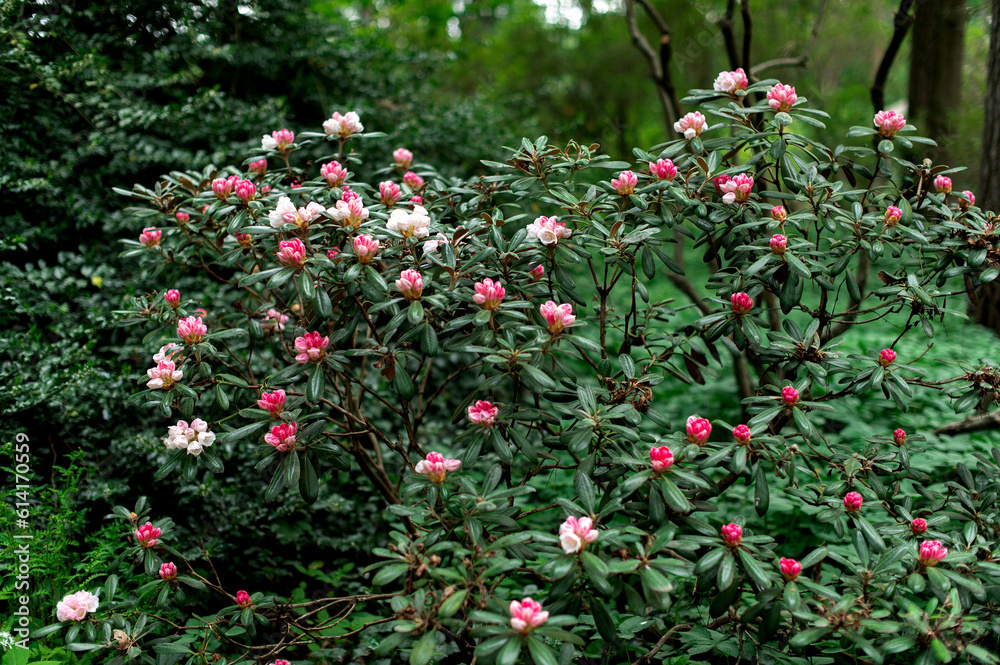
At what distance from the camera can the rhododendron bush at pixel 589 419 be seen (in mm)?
1351

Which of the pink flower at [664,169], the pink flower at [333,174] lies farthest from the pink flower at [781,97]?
the pink flower at [333,174]

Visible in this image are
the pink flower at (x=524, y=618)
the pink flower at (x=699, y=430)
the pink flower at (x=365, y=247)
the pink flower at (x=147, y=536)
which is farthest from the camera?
the pink flower at (x=147, y=536)

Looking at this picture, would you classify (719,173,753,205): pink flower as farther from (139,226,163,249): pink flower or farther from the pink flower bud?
(139,226,163,249): pink flower

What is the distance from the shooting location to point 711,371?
77.5 inches

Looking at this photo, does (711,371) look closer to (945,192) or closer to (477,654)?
(945,192)

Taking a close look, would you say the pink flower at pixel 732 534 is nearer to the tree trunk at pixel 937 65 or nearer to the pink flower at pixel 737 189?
the pink flower at pixel 737 189

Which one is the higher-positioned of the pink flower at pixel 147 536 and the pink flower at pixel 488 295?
the pink flower at pixel 488 295

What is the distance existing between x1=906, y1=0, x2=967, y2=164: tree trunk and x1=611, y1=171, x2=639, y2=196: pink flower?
13.0 feet

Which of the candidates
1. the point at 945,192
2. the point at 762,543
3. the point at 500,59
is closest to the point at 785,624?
the point at 762,543

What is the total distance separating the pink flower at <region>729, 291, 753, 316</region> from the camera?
1.64 m

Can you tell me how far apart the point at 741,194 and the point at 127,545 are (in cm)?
226

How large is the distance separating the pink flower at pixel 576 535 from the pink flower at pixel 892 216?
1263 mm

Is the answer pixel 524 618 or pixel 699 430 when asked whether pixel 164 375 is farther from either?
pixel 699 430

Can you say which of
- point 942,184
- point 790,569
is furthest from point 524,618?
point 942,184
